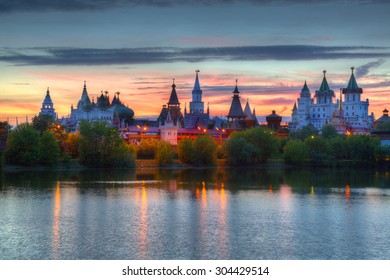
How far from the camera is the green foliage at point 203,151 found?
55250 millimetres

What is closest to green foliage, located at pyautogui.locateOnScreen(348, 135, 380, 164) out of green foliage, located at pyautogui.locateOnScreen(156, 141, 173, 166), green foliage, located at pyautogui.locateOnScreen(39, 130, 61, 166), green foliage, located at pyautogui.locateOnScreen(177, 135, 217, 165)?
green foliage, located at pyautogui.locateOnScreen(177, 135, 217, 165)

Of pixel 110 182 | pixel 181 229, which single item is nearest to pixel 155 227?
pixel 181 229

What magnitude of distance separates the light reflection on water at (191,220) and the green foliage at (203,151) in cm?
1764

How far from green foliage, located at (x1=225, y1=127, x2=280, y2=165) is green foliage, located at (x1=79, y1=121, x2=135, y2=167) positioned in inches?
372

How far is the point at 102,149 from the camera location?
51062 mm

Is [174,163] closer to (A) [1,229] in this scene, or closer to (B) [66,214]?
(B) [66,214]

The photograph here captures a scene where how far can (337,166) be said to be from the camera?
58375 millimetres

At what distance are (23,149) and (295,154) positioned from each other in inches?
961

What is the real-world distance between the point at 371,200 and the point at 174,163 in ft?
92.8

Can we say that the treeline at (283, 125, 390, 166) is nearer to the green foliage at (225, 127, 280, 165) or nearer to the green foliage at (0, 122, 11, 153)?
the green foliage at (225, 127, 280, 165)

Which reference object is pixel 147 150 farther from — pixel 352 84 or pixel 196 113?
pixel 352 84

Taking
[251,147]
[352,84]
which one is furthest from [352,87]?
[251,147]

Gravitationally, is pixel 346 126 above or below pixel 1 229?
above

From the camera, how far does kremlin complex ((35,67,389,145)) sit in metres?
82.1
